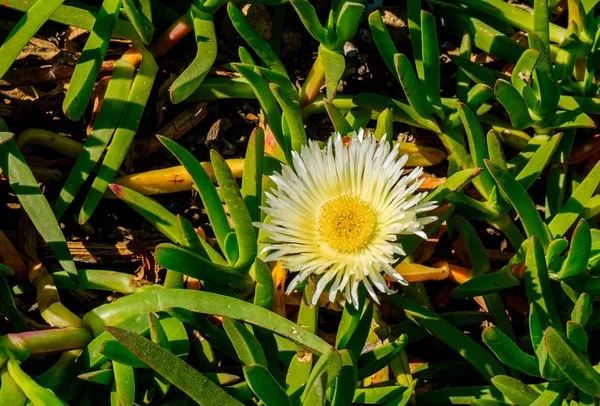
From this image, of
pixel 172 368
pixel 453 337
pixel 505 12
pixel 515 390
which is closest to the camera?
pixel 172 368

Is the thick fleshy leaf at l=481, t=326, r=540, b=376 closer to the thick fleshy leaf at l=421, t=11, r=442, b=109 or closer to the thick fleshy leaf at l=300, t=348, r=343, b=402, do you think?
the thick fleshy leaf at l=300, t=348, r=343, b=402

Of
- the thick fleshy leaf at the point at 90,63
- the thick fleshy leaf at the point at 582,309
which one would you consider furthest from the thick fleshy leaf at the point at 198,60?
the thick fleshy leaf at the point at 582,309

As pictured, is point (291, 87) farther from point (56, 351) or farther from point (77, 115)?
point (56, 351)

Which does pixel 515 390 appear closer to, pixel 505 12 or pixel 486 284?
pixel 486 284

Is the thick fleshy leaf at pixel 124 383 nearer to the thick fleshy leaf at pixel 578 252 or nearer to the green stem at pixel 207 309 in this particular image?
the green stem at pixel 207 309

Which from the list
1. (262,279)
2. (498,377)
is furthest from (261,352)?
(498,377)

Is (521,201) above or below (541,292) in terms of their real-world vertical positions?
above

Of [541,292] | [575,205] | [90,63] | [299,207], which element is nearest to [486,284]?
[541,292]
